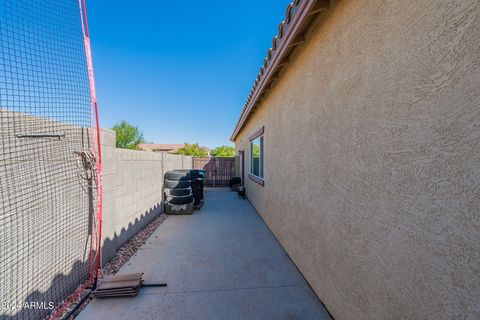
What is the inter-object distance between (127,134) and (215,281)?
32667 millimetres

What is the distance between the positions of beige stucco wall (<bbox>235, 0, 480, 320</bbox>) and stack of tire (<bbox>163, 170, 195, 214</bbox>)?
4.43m

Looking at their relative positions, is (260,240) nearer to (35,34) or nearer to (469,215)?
(469,215)

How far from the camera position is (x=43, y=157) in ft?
7.41

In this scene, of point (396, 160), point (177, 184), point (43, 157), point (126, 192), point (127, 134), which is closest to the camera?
point (396, 160)

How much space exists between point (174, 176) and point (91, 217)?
11.2 feet

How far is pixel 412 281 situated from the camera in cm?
123

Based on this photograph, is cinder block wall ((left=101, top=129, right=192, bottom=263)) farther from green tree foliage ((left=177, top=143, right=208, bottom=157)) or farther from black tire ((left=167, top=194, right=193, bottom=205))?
green tree foliage ((left=177, top=143, right=208, bottom=157))

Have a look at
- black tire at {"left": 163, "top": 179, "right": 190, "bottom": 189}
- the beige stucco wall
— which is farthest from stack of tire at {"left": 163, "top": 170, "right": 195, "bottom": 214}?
the beige stucco wall

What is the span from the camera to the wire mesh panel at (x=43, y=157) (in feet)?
6.19

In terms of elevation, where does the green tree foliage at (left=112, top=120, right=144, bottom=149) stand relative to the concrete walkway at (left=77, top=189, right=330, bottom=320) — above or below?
above

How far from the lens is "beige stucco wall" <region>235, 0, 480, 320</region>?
975 mm

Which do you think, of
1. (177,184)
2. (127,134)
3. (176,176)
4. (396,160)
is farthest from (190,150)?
(396,160)

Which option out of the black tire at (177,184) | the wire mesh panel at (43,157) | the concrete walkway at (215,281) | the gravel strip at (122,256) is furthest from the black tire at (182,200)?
the wire mesh panel at (43,157)

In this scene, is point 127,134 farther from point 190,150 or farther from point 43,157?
point 43,157
